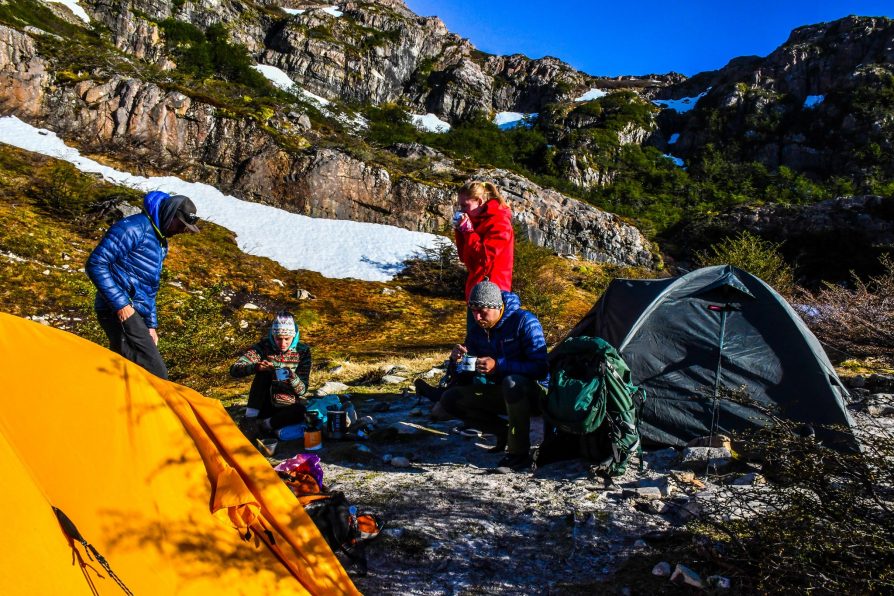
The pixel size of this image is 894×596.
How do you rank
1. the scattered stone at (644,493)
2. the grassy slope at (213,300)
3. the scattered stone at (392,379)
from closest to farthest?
the scattered stone at (644,493) → the scattered stone at (392,379) → the grassy slope at (213,300)

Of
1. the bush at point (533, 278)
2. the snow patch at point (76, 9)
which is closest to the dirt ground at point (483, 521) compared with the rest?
the bush at point (533, 278)

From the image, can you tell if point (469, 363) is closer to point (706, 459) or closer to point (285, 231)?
point (706, 459)

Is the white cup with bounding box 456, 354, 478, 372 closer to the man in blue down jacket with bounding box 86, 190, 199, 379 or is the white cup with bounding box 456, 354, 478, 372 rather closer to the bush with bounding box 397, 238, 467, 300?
the man in blue down jacket with bounding box 86, 190, 199, 379

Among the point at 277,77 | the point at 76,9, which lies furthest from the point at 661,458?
the point at 277,77

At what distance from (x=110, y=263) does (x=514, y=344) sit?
3.18 meters

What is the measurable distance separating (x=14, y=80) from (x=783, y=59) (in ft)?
250

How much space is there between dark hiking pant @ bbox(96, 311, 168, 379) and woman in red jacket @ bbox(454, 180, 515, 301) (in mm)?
2675

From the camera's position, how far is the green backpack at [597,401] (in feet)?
11.0

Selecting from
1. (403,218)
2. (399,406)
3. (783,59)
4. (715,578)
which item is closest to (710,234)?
(403,218)

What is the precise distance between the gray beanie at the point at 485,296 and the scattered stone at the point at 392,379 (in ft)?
10.8

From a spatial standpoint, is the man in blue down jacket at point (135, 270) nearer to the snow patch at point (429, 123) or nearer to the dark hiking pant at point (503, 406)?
the dark hiking pant at point (503, 406)

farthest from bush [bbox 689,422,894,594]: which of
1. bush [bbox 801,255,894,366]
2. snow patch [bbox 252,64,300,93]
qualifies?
snow patch [bbox 252,64,300,93]

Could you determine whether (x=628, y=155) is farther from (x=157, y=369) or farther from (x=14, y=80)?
(x=157, y=369)

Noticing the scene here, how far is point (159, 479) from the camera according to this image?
6.59ft
